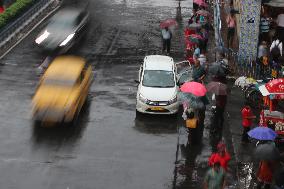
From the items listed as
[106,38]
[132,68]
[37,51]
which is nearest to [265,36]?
[132,68]

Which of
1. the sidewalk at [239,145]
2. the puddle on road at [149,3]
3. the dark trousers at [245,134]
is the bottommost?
the sidewalk at [239,145]

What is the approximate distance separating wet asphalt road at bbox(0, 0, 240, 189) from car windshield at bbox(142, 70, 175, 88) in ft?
4.18

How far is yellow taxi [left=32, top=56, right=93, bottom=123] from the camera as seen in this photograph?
22.9 m

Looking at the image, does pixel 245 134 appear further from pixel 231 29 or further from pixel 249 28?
pixel 231 29

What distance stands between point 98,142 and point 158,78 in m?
4.76

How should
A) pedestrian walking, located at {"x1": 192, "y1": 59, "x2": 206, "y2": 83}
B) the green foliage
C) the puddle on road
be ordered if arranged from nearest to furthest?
pedestrian walking, located at {"x1": 192, "y1": 59, "x2": 206, "y2": 83} → the green foliage → the puddle on road

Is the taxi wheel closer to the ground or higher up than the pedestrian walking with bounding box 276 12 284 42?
closer to the ground

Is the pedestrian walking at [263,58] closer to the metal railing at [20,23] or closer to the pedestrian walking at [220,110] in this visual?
the pedestrian walking at [220,110]

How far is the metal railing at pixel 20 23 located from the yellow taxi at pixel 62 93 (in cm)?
1020

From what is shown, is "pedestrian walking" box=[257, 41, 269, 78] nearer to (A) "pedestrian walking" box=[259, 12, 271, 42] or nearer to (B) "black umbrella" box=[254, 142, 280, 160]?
(A) "pedestrian walking" box=[259, 12, 271, 42]

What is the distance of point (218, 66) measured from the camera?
80.9ft

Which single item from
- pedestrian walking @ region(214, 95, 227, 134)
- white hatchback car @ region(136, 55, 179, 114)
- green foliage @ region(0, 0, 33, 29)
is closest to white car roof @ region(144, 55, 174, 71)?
white hatchback car @ region(136, 55, 179, 114)

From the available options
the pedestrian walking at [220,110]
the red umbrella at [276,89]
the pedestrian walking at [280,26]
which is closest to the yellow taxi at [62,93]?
the pedestrian walking at [220,110]

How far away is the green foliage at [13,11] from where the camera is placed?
35.9 metres
